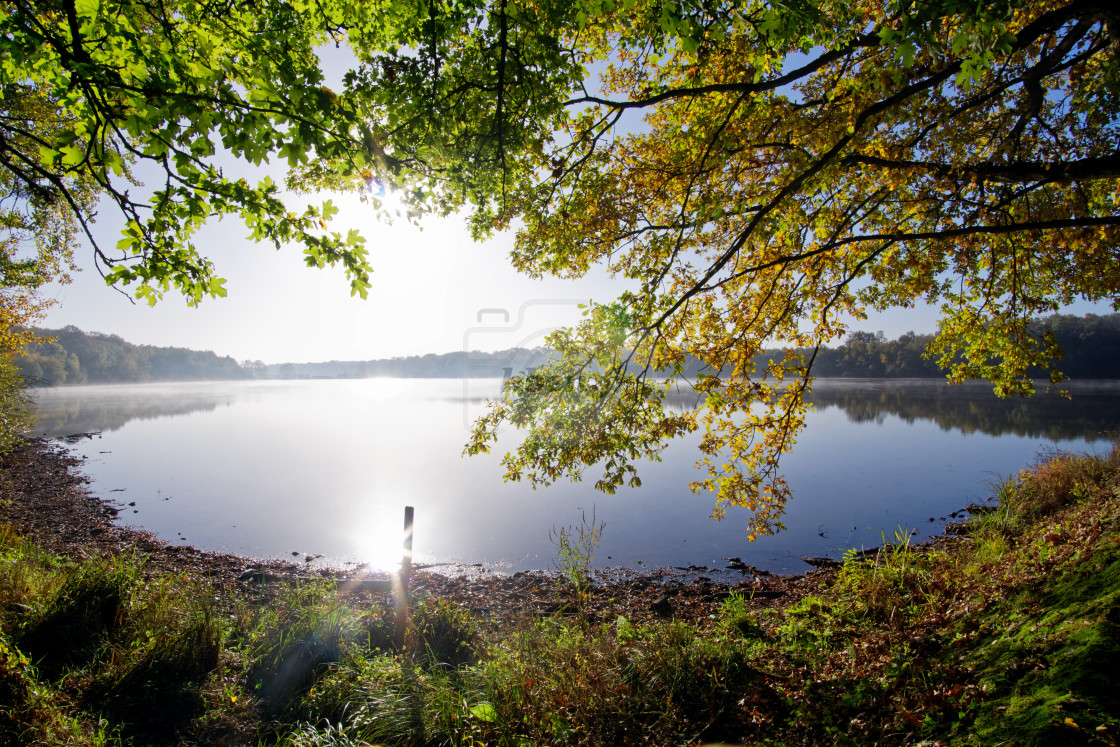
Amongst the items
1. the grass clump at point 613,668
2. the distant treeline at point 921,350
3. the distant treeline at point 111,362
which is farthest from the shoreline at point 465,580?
the distant treeline at point 111,362

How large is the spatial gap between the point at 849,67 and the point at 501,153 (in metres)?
4.29

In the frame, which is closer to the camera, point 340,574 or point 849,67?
point 849,67

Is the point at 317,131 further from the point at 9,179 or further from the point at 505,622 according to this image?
the point at 9,179

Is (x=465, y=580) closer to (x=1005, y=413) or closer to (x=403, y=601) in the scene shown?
(x=403, y=601)

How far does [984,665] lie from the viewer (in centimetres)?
300

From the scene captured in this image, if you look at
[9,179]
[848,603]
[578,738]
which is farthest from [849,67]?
[9,179]

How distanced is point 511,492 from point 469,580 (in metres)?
7.00

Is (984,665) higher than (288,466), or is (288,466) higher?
(984,665)

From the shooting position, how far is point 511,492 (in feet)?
56.0

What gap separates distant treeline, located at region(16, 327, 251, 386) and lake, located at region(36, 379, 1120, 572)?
6639 centimetres

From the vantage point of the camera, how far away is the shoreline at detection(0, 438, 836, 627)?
7.81 metres

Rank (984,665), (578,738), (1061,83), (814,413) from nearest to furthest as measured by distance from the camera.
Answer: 1. (984,665)
2. (578,738)
3. (1061,83)
4. (814,413)

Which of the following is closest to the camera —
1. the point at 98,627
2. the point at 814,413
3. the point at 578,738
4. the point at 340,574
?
the point at 578,738

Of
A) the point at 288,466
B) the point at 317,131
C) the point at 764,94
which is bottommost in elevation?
the point at 288,466
